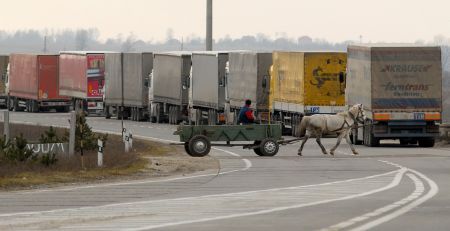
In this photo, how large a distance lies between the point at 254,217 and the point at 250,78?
1595 inches

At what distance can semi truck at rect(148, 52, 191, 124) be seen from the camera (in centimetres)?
7031

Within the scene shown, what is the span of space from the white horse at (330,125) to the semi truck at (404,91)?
4851 millimetres

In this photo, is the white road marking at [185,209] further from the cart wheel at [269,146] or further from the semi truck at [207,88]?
the semi truck at [207,88]

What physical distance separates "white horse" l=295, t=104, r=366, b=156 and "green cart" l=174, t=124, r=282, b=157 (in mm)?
1065

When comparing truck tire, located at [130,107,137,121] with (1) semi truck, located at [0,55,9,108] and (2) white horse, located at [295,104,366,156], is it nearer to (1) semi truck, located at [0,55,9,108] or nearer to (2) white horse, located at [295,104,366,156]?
(1) semi truck, located at [0,55,9,108]

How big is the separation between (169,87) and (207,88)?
6.15 meters

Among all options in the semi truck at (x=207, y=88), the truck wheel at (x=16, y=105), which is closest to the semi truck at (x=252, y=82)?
the semi truck at (x=207, y=88)

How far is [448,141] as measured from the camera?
50.8 meters

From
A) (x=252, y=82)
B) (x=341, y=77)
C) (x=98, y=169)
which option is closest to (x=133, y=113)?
(x=252, y=82)

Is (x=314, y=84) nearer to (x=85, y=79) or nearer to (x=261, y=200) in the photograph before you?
(x=261, y=200)

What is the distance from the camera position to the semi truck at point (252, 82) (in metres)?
59.0

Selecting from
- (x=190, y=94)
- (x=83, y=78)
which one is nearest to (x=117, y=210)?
(x=190, y=94)

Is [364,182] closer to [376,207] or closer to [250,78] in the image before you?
[376,207]

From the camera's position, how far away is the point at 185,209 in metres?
21.2
